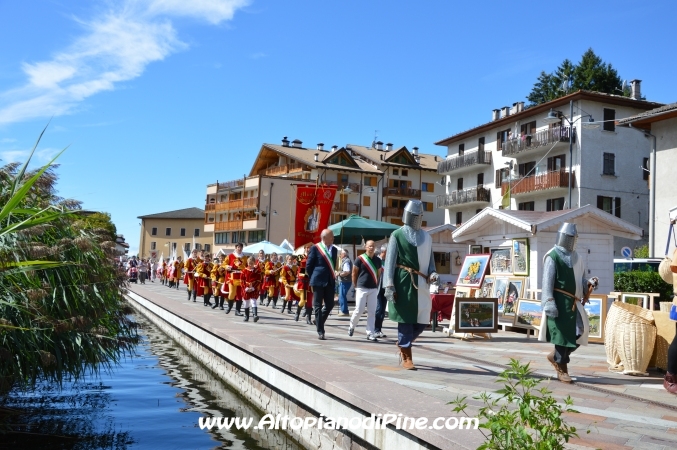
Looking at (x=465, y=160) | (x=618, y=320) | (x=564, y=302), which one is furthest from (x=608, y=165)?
(x=564, y=302)

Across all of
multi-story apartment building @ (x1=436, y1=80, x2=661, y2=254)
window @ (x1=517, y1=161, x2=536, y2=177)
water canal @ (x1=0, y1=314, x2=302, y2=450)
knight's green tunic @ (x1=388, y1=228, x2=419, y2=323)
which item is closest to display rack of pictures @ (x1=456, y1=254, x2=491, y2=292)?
water canal @ (x1=0, y1=314, x2=302, y2=450)

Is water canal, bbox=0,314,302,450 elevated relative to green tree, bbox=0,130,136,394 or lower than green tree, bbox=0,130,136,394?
lower

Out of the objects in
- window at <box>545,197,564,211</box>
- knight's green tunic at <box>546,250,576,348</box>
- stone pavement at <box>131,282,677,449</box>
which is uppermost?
window at <box>545,197,564,211</box>

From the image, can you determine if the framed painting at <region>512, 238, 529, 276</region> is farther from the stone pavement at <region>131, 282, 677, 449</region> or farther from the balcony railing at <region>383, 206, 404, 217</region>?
the balcony railing at <region>383, 206, 404, 217</region>

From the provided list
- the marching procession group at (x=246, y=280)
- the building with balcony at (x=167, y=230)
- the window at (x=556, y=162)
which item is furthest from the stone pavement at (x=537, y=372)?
the building with balcony at (x=167, y=230)

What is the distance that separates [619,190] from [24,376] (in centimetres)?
4572

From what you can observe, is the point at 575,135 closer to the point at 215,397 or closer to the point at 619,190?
the point at 619,190

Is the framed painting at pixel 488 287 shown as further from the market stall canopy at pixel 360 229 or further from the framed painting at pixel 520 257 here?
→ the market stall canopy at pixel 360 229

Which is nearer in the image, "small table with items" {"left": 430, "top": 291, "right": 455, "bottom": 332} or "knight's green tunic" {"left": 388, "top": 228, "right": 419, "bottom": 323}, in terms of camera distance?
"knight's green tunic" {"left": 388, "top": 228, "right": 419, "bottom": 323}

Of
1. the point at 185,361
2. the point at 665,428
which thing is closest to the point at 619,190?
the point at 185,361

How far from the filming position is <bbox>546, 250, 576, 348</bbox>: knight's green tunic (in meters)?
8.15

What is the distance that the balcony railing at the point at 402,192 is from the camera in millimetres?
79062

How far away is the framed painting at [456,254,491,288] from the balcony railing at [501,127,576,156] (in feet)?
113

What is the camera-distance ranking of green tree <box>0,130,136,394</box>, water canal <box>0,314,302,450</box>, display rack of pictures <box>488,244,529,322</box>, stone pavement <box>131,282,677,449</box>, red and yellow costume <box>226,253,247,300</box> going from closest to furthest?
stone pavement <box>131,282,677,449</box> < green tree <box>0,130,136,394</box> < water canal <box>0,314,302,450</box> < display rack of pictures <box>488,244,529,322</box> < red and yellow costume <box>226,253,247,300</box>
